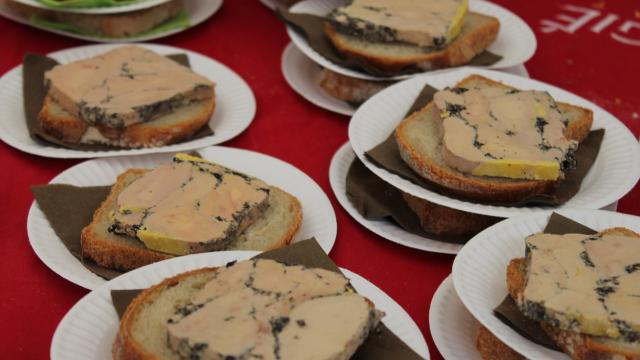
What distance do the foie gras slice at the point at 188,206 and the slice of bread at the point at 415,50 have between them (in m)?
0.78

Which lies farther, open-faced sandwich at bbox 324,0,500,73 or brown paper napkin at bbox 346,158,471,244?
open-faced sandwich at bbox 324,0,500,73

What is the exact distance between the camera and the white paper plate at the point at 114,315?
178 centimetres

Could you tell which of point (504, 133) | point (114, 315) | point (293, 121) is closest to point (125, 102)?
point (293, 121)

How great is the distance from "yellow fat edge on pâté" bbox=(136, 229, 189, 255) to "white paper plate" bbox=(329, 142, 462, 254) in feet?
1.79

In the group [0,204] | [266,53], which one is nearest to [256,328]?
[0,204]

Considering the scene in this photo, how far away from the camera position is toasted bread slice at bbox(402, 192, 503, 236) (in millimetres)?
2342

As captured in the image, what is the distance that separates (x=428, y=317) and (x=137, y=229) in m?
0.74

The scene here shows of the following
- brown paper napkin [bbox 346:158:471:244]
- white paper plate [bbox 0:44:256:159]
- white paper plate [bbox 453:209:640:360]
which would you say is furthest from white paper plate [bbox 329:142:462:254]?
white paper plate [bbox 0:44:256:159]

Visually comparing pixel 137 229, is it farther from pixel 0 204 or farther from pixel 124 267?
pixel 0 204

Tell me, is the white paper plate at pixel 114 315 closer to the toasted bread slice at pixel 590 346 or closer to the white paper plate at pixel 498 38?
the toasted bread slice at pixel 590 346

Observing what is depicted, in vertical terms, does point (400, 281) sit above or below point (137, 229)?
below

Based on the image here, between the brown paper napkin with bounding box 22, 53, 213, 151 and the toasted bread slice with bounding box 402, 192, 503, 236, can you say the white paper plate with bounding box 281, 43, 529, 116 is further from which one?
the toasted bread slice with bounding box 402, 192, 503, 236

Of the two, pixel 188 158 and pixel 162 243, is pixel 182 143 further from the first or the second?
pixel 162 243

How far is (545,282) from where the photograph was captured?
1838 millimetres
